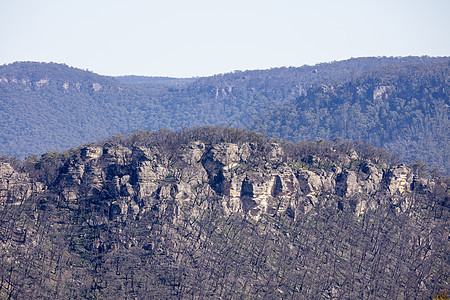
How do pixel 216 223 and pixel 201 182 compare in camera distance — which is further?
pixel 201 182

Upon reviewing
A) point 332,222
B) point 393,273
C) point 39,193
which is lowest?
point 393,273

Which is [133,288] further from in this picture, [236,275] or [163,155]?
[163,155]

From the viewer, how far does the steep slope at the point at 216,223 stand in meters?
99.7

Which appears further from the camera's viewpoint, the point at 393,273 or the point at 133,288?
the point at 393,273

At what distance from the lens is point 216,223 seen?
11100cm

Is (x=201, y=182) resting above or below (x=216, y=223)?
above

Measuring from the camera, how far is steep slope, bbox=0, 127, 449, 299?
99688 mm

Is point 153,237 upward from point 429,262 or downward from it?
upward

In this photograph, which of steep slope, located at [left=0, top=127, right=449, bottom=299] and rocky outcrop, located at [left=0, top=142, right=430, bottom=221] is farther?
rocky outcrop, located at [left=0, top=142, right=430, bottom=221]

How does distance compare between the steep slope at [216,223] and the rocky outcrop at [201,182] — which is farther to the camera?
the rocky outcrop at [201,182]

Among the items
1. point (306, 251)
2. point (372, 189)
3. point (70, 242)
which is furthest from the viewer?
point (372, 189)

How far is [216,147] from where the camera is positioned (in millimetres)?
118000

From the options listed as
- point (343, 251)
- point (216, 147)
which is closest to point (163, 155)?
point (216, 147)

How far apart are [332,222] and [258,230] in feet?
48.1
